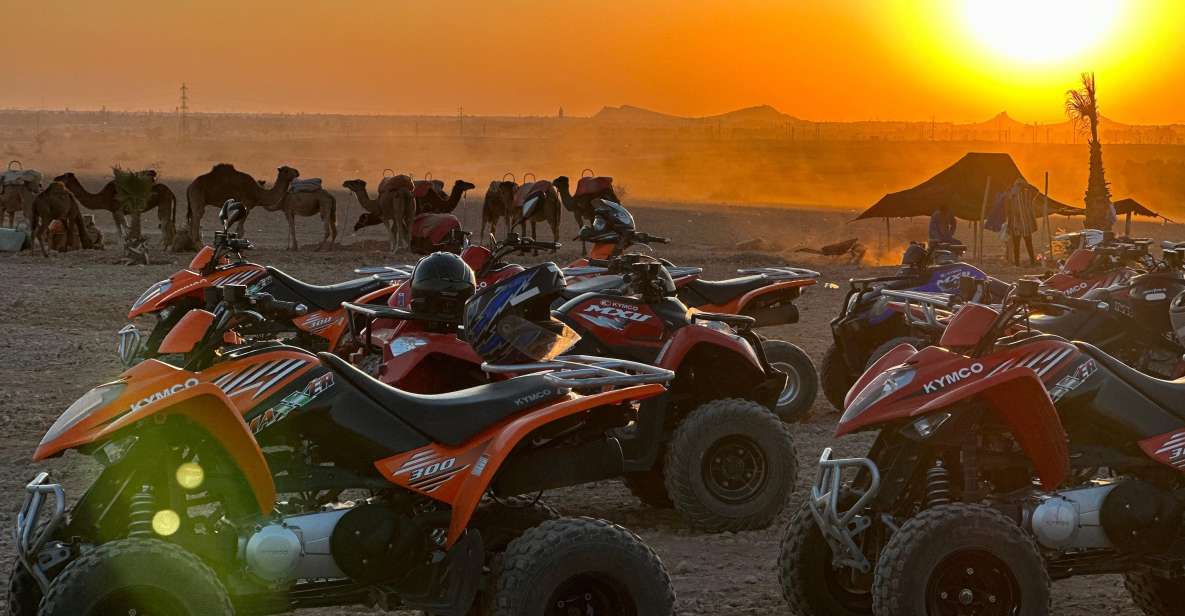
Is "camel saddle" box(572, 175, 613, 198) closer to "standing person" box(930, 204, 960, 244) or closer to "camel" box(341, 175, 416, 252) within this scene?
"standing person" box(930, 204, 960, 244)

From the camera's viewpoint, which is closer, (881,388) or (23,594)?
(23,594)

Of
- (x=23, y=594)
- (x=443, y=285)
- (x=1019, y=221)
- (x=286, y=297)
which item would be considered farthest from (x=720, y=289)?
(x=1019, y=221)

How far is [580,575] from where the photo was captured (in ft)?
18.0

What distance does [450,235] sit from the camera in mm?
12062

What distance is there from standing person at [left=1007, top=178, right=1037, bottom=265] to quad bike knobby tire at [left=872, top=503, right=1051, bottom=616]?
89.3 ft

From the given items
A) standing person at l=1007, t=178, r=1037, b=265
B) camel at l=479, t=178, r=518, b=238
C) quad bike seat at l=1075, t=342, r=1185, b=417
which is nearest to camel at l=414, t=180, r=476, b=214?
camel at l=479, t=178, r=518, b=238

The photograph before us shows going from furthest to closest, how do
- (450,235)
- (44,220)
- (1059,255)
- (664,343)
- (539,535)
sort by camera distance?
(1059,255) → (44,220) → (450,235) → (664,343) → (539,535)

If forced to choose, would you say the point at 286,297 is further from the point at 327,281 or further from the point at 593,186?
the point at 593,186

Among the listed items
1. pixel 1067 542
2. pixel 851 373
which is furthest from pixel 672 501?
pixel 851 373

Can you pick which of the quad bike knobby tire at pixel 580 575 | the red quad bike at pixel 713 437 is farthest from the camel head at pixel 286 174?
the quad bike knobby tire at pixel 580 575

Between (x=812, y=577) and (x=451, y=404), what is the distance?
168 cm

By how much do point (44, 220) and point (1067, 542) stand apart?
89.9ft

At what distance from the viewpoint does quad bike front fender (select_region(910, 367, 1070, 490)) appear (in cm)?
602

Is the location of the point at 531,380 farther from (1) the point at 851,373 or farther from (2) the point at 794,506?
(1) the point at 851,373
